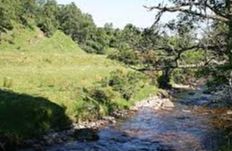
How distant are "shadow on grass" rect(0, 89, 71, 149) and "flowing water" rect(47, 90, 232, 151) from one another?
260cm

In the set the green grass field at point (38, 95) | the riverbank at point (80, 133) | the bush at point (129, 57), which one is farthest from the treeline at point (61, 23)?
the riverbank at point (80, 133)

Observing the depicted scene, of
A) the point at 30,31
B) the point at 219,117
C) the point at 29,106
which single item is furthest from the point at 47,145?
the point at 30,31

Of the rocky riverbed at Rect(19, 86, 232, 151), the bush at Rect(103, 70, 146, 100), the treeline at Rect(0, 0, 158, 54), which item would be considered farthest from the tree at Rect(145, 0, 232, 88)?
the treeline at Rect(0, 0, 158, 54)

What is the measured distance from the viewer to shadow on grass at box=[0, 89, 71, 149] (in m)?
32.4

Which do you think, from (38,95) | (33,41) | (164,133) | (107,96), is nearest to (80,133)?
(164,133)

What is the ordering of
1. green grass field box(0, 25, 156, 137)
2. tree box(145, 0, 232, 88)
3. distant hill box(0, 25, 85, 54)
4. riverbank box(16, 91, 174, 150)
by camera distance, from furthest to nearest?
distant hill box(0, 25, 85, 54), green grass field box(0, 25, 156, 137), riverbank box(16, 91, 174, 150), tree box(145, 0, 232, 88)

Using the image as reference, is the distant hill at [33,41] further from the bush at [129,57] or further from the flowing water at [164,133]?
the flowing water at [164,133]

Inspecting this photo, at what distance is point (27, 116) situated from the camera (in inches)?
1387

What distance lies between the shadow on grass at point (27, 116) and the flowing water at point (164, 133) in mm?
2602

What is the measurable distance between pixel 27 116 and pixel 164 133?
42.5ft

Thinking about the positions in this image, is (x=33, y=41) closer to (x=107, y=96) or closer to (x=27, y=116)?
(x=107, y=96)

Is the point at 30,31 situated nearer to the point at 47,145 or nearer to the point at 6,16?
the point at 6,16

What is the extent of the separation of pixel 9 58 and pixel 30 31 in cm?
5254

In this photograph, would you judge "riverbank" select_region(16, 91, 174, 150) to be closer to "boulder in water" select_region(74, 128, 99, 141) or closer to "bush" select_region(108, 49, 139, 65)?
"boulder in water" select_region(74, 128, 99, 141)
